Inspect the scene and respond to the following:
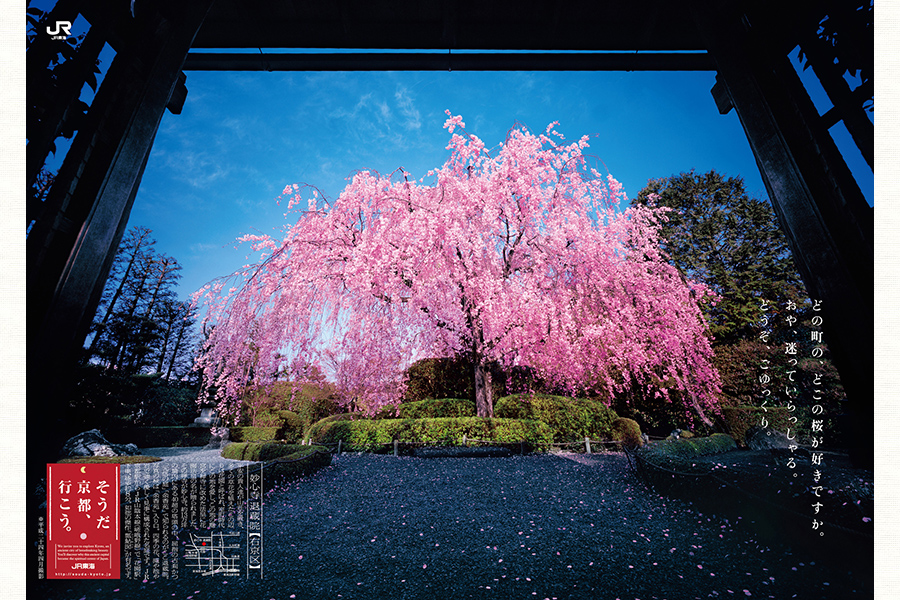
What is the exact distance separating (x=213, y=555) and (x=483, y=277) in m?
6.62

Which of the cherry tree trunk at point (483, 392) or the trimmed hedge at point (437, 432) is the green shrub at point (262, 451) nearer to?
the trimmed hedge at point (437, 432)

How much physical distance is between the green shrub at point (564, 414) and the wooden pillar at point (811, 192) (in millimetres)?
9000

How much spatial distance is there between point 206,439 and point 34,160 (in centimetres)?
1803

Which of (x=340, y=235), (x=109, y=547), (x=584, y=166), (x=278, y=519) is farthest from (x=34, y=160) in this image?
(x=584, y=166)

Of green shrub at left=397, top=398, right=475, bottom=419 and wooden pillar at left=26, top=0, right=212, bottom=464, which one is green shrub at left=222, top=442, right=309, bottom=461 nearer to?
green shrub at left=397, top=398, right=475, bottom=419

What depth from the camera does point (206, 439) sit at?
597 inches

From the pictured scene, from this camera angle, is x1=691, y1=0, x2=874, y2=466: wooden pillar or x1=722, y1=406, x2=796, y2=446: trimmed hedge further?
x1=722, y1=406, x2=796, y2=446: trimmed hedge

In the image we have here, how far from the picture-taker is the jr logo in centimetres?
144

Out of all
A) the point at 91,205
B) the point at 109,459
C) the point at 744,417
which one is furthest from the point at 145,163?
the point at 744,417

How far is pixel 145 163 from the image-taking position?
181 cm

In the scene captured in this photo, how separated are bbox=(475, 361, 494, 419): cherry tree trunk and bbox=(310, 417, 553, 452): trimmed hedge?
439mm

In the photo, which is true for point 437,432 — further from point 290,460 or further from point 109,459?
point 109,459

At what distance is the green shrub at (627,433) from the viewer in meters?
9.57

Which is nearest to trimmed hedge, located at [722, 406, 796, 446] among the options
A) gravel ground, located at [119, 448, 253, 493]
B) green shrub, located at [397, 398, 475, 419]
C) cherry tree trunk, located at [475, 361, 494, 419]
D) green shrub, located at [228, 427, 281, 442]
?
cherry tree trunk, located at [475, 361, 494, 419]
